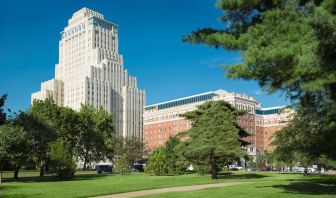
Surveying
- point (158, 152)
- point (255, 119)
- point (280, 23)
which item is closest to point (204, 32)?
point (280, 23)

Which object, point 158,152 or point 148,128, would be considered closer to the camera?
point 158,152

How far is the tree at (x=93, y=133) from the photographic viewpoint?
85.2 meters

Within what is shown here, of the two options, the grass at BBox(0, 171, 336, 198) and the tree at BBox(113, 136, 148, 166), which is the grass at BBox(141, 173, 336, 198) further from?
the tree at BBox(113, 136, 148, 166)

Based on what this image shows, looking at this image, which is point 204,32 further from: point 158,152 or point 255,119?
point 255,119

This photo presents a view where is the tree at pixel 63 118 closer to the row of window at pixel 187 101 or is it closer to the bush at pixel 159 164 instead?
the bush at pixel 159 164

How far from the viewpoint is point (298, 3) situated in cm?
1809

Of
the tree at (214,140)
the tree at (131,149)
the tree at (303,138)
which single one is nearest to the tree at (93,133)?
the tree at (131,149)

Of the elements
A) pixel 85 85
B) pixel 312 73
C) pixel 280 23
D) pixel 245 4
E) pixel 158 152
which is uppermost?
pixel 85 85

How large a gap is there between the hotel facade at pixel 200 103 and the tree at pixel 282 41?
138399 mm

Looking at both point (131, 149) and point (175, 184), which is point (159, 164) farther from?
point (131, 149)

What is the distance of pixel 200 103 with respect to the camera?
16025cm

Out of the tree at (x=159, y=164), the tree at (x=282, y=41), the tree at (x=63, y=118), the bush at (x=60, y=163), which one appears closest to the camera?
the tree at (x=282, y=41)

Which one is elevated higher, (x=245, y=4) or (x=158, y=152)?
(x=245, y=4)

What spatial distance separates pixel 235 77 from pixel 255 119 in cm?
15374
